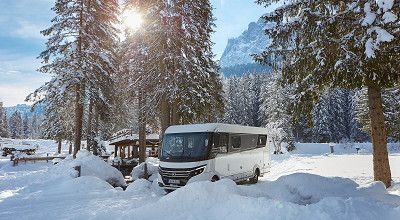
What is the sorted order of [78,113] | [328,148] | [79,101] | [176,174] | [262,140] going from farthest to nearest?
[328,148] → [78,113] → [79,101] → [262,140] → [176,174]

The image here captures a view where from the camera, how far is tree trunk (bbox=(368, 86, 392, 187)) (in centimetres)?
1272

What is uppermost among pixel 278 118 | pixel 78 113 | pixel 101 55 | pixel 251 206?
pixel 101 55

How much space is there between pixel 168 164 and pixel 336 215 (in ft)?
26.5

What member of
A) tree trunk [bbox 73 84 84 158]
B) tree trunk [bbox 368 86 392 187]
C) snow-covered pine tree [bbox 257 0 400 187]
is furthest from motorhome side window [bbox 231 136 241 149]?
tree trunk [bbox 73 84 84 158]

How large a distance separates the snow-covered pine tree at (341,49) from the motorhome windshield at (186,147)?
3937 millimetres

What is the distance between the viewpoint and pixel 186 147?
46.9 feet

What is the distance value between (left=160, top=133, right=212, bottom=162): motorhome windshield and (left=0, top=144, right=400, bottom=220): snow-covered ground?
160cm

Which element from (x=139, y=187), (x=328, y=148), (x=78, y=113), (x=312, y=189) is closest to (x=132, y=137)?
(x=78, y=113)

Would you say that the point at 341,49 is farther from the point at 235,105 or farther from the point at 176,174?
the point at 235,105

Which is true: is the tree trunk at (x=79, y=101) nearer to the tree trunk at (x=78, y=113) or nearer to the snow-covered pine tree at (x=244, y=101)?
the tree trunk at (x=78, y=113)

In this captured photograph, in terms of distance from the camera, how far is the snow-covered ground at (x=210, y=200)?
7.43 metres

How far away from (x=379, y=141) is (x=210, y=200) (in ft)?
24.4

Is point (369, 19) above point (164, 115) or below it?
above

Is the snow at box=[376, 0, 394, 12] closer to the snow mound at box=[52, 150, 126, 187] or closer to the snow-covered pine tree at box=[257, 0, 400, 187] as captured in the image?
the snow-covered pine tree at box=[257, 0, 400, 187]
